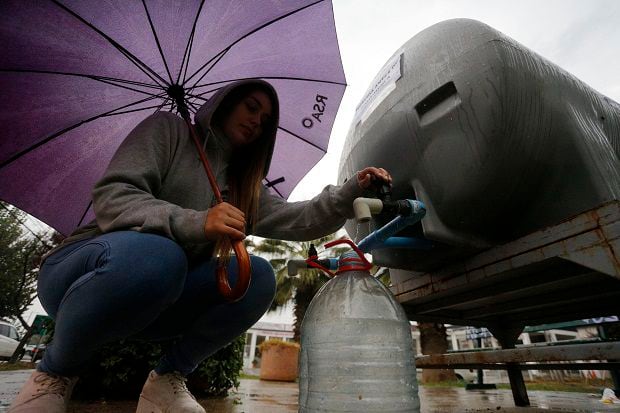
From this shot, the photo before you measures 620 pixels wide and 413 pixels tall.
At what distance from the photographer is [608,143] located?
1660 mm

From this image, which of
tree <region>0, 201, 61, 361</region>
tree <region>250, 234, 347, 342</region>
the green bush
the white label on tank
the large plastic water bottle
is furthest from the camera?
tree <region>0, 201, 61, 361</region>

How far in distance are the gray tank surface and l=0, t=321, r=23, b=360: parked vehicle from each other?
19944mm

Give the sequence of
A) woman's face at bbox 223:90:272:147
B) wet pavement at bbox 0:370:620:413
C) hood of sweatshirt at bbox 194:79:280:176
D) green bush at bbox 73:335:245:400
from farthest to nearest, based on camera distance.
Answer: green bush at bbox 73:335:245:400 → wet pavement at bbox 0:370:620:413 → woman's face at bbox 223:90:272:147 → hood of sweatshirt at bbox 194:79:280:176

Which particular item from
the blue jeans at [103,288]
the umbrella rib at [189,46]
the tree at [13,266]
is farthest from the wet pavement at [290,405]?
the tree at [13,266]

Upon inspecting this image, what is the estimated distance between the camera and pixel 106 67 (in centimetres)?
157

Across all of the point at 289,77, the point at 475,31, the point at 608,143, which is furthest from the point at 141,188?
the point at 608,143

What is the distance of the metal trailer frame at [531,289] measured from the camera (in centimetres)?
120

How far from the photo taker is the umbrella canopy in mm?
1389

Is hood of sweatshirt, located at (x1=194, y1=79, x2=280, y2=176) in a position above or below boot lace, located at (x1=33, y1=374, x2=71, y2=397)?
above

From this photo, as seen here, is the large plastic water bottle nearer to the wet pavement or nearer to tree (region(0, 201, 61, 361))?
the wet pavement

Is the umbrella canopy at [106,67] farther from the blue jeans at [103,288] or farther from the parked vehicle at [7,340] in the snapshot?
the parked vehicle at [7,340]

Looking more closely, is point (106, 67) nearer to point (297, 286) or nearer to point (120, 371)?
point (120, 371)

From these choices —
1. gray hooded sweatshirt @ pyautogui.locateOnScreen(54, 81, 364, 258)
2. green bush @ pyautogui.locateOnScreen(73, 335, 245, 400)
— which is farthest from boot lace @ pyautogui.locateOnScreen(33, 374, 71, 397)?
green bush @ pyautogui.locateOnScreen(73, 335, 245, 400)

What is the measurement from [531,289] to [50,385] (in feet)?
7.67
